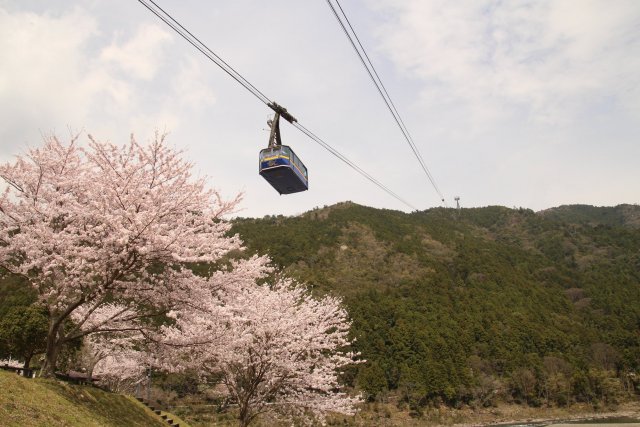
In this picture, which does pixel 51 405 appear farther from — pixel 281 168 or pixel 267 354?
pixel 281 168

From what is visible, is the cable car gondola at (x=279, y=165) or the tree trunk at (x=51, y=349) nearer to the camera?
the tree trunk at (x=51, y=349)

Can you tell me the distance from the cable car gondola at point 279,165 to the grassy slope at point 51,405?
27.2ft

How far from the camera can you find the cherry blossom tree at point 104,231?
10.8 m

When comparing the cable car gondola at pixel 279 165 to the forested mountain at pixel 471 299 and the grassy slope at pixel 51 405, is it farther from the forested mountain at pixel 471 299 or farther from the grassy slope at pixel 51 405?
the forested mountain at pixel 471 299

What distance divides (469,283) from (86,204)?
97850 mm

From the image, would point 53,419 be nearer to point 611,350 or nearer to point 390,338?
point 390,338

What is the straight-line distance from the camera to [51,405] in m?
10.5

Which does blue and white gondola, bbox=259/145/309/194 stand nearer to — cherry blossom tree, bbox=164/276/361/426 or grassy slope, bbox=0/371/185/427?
cherry blossom tree, bbox=164/276/361/426

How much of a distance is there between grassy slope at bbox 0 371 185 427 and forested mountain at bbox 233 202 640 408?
5097 cm

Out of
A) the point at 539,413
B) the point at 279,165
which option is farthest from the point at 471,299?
the point at 279,165

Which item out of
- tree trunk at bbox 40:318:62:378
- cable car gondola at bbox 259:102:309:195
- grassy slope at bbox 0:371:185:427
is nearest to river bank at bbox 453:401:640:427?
cable car gondola at bbox 259:102:309:195

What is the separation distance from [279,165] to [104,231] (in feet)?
17.4

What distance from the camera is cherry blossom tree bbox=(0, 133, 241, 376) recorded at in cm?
1084

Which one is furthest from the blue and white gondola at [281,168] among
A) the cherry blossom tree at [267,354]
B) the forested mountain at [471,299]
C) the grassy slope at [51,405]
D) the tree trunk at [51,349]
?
the forested mountain at [471,299]
